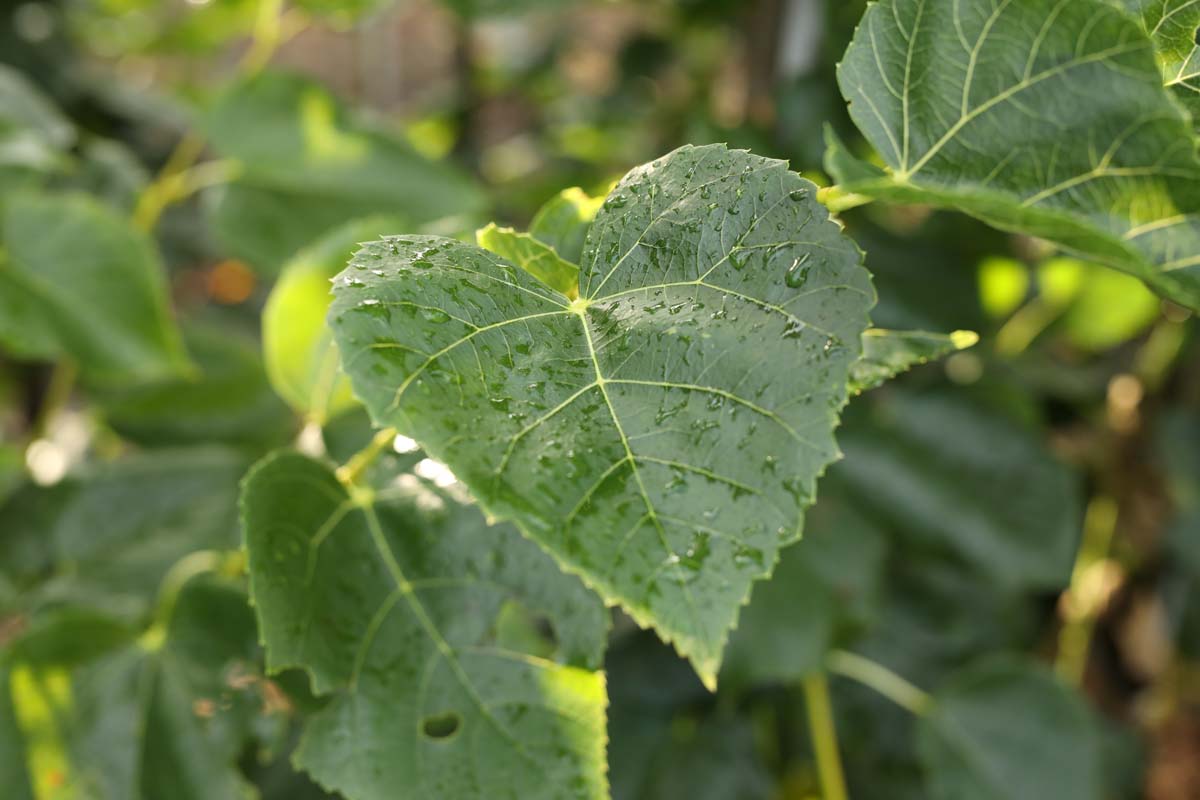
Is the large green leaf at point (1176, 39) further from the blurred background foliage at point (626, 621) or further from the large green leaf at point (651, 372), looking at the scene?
the blurred background foliage at point (626, 621)

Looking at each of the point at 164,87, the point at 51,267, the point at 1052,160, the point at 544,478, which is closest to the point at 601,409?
the point at 544,478

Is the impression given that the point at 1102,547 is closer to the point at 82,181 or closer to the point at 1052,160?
the point at 1052,160

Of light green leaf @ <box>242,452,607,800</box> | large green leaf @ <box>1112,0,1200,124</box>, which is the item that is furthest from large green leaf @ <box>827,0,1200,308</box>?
light green leaf @ <box>242,452,607,800</box>

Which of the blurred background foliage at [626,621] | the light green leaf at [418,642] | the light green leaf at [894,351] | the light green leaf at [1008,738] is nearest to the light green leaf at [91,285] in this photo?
the blurred background foliage at [626,621]

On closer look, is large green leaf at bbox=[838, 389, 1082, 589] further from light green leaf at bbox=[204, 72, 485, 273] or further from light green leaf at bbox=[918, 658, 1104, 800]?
light green leaf at bbox=[204, 72, 485, 273]

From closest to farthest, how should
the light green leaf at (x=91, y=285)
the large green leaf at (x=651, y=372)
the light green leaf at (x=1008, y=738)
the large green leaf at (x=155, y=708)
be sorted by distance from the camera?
the large green leaf at (x=651, y=372)
the large green leaf at (x=155, y=708)
the light green leaf at (x=91, y=285)
the light green leaf at (x=1008, y=738)
